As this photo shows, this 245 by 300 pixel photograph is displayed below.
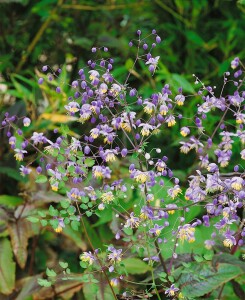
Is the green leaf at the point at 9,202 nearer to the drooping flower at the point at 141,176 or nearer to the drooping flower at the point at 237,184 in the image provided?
the drooping flower at the point at 141,176

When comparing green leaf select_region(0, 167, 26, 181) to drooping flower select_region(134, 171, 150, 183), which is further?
green leaf select_region(0, 167, 26, 181)

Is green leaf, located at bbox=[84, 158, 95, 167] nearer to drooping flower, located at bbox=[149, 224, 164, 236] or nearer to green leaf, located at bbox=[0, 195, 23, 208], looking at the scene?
drooping flower, located at bbox=[149, 224, 164, 236]

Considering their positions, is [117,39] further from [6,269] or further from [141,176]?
[141,176]

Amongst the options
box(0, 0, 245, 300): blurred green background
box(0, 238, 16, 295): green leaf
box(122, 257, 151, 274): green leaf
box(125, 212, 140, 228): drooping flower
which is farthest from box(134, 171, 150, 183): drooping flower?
box(0, 0, 245, 300): blurred green background

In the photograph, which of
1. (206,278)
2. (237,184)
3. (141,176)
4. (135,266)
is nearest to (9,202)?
(135,266)

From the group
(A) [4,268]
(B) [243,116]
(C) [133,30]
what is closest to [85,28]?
(C) [133,30]

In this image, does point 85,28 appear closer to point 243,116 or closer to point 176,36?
point 176,36
